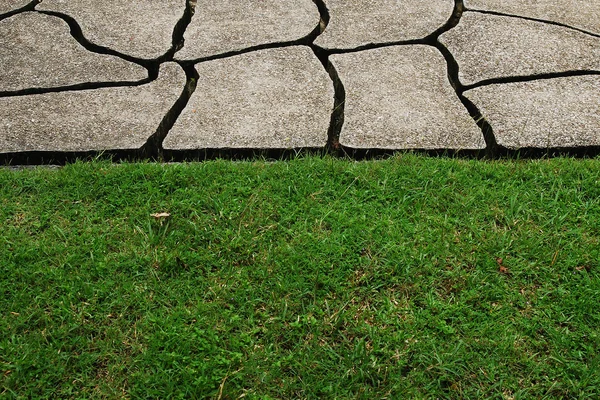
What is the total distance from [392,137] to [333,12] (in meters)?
0.82

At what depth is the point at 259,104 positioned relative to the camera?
2215mm

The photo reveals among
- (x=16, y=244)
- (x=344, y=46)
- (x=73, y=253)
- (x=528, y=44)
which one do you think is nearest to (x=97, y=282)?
(x=73, y=253)

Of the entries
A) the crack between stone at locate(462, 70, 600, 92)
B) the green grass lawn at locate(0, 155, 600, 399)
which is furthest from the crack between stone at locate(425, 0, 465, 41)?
the green grass lawn at locate(0, 155, 600, 399)

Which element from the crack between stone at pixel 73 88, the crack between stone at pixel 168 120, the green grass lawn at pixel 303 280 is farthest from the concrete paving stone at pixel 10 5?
the green grass lawn at pixel 303 280

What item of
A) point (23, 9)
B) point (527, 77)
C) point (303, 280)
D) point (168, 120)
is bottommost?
point (303, 280)

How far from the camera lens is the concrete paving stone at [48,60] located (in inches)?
92.3

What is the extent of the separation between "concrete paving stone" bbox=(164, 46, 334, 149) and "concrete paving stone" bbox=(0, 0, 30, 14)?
0.93m

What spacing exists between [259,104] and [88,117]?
1.79ft

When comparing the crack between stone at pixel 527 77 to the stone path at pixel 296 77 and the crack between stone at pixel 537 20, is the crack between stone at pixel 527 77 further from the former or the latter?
the crack between stone at pixel 537 20

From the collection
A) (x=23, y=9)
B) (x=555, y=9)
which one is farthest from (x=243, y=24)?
(x=555, y=9)

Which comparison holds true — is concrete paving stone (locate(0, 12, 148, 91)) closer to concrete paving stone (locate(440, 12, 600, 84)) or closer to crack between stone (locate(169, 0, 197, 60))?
crack between stone (locate(169, 0, 197, 60))

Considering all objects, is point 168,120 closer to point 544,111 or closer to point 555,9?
point 544,111

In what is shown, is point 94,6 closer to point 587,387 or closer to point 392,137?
point 392,137

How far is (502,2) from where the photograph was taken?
2.72 m
